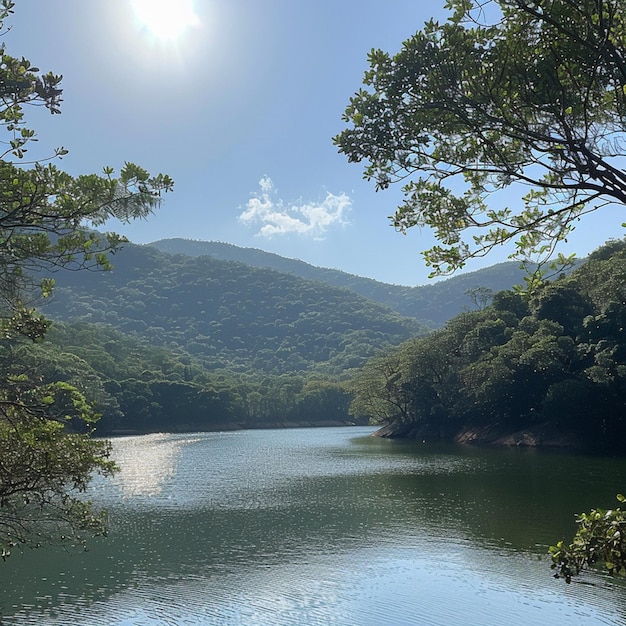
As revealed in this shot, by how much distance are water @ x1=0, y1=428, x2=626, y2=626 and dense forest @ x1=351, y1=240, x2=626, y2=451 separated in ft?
40.5

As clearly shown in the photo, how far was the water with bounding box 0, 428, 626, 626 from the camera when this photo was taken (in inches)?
496

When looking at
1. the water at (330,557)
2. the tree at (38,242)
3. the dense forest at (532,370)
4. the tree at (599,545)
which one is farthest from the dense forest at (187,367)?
the tree at (599,545)

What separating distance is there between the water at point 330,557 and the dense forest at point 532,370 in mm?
12345

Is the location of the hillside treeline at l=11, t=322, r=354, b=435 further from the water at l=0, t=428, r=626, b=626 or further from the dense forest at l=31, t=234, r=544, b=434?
the water at l=0, t=428, r=626, b=626

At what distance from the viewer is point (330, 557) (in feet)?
55.0

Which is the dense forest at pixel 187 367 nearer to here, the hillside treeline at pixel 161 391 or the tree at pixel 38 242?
the hillside treeline at pixel 161 391

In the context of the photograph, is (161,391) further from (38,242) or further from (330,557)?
(38,242)

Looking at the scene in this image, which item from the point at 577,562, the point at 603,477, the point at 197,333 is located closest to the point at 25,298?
the point at 577,562

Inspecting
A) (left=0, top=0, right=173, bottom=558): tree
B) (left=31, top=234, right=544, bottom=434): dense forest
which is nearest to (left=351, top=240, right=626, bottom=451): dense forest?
(left=31, top=234, right=544, bottom=434): dense forest

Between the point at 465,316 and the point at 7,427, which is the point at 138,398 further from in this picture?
the point at 7,427

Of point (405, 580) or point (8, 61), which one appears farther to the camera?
point (405, 580)

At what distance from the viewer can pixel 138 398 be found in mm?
83750

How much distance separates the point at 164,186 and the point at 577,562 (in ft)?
19.6

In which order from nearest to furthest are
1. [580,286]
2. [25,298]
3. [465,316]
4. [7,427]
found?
1. [25,298]
2. [7,427]
3. [580,286]
4. [465,316]
